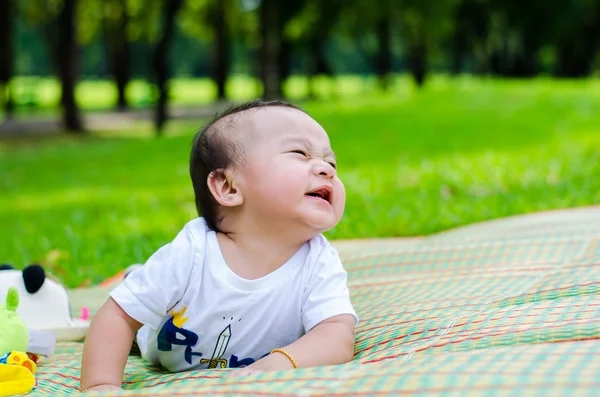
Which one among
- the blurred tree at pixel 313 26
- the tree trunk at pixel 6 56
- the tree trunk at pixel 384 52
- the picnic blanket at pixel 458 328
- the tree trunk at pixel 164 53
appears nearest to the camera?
the picnic blanket at pixel 458 328

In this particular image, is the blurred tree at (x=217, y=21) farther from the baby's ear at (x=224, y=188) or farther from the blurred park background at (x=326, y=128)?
the baby's ear at (x=224, y=188)

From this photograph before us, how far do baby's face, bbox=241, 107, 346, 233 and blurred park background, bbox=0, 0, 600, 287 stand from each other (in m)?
2.61

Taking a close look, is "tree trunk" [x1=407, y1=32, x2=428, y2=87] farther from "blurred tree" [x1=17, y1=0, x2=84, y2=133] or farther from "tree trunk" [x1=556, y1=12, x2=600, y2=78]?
"blurred tree" [x1=17, y1=0, x2=84, y2=133]

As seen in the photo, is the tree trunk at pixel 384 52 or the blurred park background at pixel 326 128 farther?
the tree trunk at pixel 384 52

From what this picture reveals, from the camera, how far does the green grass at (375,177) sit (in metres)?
5.69

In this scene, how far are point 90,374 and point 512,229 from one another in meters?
2.74

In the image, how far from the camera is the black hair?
246 centimetres

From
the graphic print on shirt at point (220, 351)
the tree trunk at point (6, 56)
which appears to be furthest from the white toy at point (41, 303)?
the tree trunk at point (6, 56)

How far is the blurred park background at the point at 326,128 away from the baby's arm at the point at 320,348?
8.90 ft

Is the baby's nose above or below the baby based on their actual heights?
above

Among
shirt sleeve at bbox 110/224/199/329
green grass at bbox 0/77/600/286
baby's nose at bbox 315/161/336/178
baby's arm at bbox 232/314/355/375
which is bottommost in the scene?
green grass at bbox 0/77/600/286

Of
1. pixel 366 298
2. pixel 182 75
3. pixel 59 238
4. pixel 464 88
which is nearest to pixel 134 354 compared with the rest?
pixel 366 298

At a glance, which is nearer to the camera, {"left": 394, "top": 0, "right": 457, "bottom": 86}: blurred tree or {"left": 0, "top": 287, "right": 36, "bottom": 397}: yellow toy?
{"left": 0, "top": 287, "right": 36, "bottom": 397}: yellow toy

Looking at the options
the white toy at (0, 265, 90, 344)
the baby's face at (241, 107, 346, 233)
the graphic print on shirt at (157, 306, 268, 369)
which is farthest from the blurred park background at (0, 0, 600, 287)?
the baby's face at (241, 107, 346, 233)
